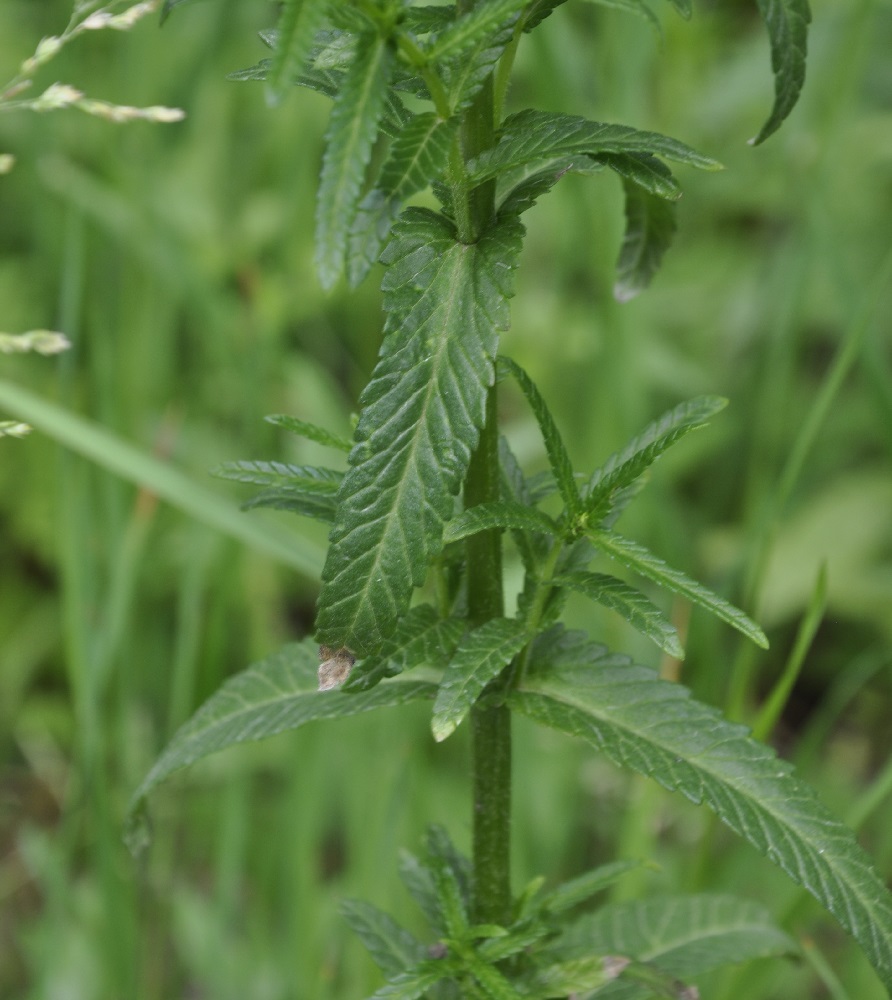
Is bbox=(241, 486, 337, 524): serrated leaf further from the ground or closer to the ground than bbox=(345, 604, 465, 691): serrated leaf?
further from the ground

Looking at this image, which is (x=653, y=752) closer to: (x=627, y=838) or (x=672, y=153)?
(x=672, y=153)

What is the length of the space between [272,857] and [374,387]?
1.41 m

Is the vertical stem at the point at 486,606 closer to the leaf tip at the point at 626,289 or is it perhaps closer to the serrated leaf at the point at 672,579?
the serrated leaf at the point at 672,579

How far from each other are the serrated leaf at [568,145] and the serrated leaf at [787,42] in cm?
13

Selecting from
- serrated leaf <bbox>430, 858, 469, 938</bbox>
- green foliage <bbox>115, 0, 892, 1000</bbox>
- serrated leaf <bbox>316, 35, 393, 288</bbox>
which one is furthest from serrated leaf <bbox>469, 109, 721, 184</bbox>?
serrated leaf <bbox>430, 858, 469, 938</bbox>

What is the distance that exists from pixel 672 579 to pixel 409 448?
0.65 feet

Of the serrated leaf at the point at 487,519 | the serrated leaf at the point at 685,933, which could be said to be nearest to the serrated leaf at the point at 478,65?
the serrated leaf at the point at 487,519

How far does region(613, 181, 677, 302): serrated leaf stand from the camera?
1.04 m

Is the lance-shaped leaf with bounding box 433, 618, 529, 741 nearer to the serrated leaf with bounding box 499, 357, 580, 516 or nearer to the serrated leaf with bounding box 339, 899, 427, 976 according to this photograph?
the serrated leaf with bounding box 499, 357, 580, 516

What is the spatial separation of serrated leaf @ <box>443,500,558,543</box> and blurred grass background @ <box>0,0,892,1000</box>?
26.4 inches

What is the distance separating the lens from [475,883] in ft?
3.31

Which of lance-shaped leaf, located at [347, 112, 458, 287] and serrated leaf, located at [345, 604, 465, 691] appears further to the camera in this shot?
serrated leaf, located at [345, 604, 465, 691]

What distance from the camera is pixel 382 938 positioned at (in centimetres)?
109

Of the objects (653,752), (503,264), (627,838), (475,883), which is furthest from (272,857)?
(503,264)
